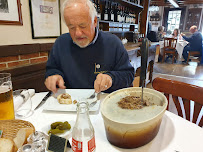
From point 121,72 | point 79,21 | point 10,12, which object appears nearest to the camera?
point 79,21

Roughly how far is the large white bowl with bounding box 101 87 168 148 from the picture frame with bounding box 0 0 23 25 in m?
1.45

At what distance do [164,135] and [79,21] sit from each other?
0.94 meters

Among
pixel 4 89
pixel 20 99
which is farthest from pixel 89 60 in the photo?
pixel 4 89

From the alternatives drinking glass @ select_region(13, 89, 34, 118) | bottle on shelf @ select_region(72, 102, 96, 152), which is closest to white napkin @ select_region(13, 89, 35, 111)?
drinking glass @ select_region(13, 89, 34, 118)

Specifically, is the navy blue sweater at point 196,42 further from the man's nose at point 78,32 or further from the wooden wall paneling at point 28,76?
the man's nose at point 78,32

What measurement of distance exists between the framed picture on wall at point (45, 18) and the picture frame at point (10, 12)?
150 mm

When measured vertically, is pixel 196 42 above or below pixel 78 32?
below

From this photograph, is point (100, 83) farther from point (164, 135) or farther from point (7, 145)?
point (7, 145)

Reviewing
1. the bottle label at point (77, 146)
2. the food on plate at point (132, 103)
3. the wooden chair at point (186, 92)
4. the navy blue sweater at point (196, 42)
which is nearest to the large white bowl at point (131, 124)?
the food on plate at point (132, 103)

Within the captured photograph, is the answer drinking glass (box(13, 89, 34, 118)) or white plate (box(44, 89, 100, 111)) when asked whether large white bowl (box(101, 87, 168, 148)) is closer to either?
white plate (box(44, 89, 100, 111))

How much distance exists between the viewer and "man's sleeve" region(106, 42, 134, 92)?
128cm

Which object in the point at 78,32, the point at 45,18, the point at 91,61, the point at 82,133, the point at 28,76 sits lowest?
the point at 28,76

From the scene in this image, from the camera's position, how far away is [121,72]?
135 centimetres

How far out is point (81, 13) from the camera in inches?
45.9
